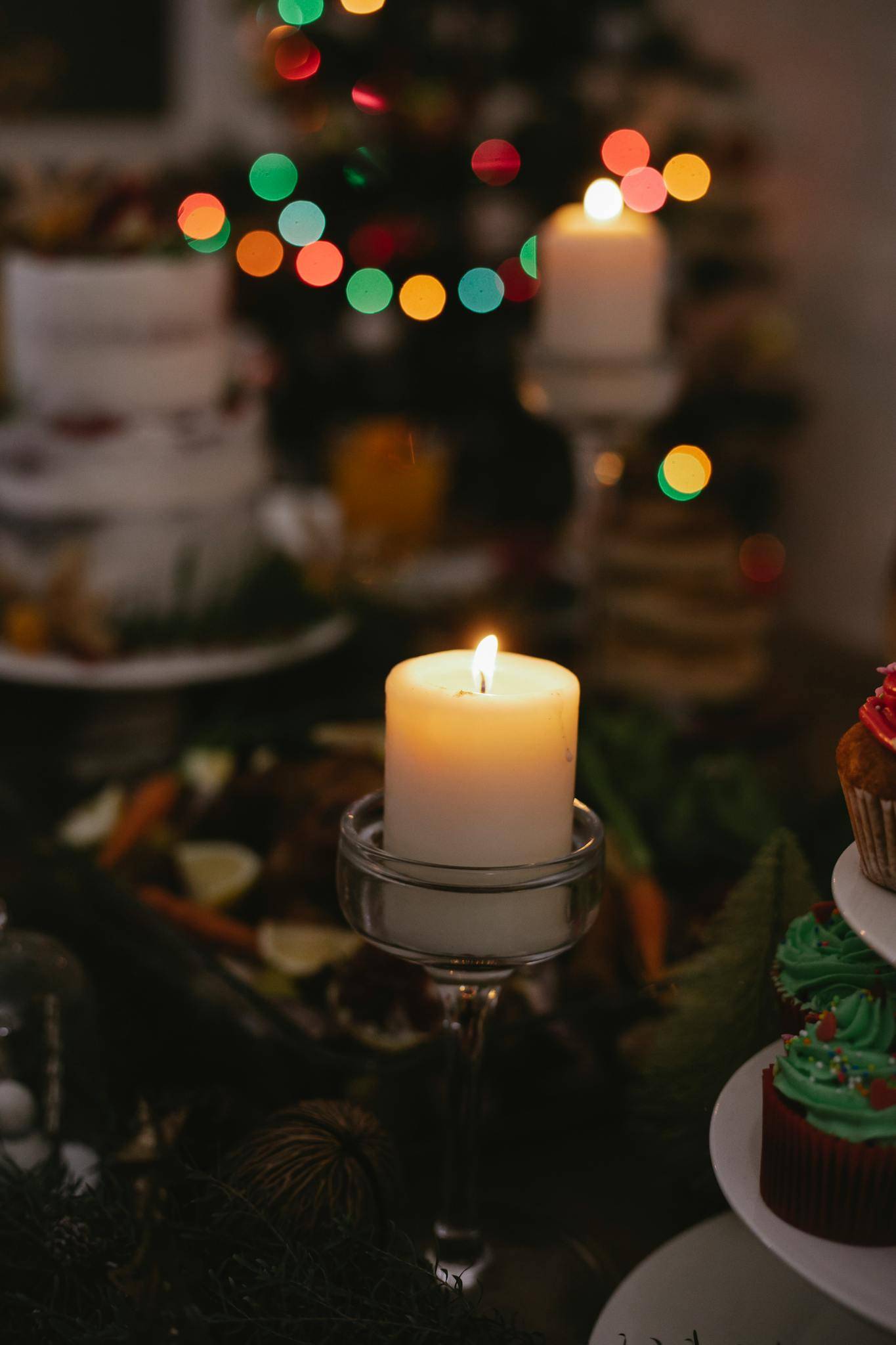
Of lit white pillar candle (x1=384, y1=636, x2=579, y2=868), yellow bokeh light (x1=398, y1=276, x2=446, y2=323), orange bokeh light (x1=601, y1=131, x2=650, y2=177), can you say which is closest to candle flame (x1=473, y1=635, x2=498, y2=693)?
lit white pillar candle (x1=384, y1=636, x2=579, y2=868)

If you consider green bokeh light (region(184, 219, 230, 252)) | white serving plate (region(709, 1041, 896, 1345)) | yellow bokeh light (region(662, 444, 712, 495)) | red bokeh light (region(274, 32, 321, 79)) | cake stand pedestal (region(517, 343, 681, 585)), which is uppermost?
red bokeh light (region(274, 32, 321, 79))

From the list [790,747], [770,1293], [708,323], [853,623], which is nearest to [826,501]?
[853,623]

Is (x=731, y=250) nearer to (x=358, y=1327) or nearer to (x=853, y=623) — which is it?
(x=853, y=623)

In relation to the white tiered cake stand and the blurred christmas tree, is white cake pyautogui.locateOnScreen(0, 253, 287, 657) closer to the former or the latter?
the white tiered cake stand

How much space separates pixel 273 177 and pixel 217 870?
227 centimetres

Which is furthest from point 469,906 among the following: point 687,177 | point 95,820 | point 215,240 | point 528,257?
point 215,240

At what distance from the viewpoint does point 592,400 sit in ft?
4.50

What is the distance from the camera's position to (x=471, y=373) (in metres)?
2.94

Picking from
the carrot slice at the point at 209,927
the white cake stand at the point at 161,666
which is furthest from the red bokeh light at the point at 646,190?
the carrot slice at the point at 209,927

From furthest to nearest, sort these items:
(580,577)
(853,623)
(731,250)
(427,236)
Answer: (853,623) < (731,250) < (427,236) < (580,577)

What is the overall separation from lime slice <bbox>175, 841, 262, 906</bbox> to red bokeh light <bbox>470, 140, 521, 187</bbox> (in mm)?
2021

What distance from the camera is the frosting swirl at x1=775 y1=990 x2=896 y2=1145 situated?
22.3 inches

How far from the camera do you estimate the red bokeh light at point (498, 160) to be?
2.71 m

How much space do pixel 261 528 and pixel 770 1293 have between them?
1.28 m
